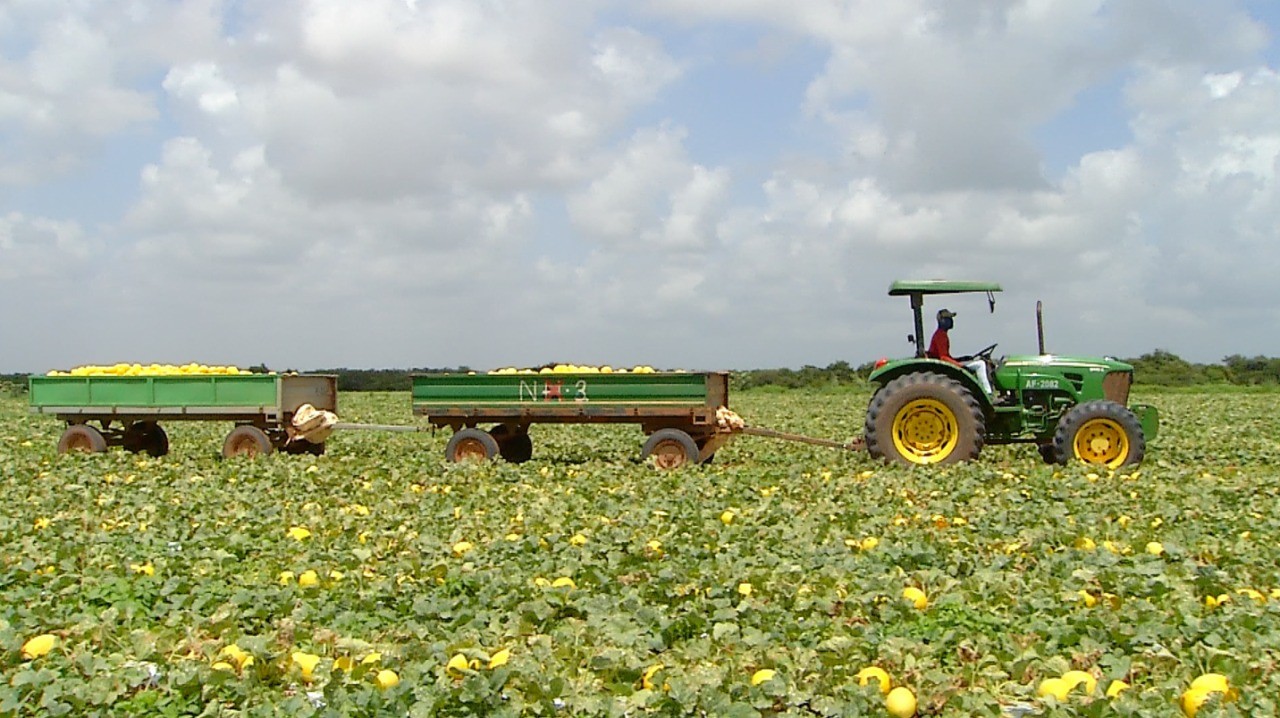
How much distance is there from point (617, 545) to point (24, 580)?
3.66m

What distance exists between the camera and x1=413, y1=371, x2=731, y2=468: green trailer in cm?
1388

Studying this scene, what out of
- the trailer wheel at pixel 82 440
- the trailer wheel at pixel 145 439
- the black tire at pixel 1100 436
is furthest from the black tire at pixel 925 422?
the trailer wheel at pixel 82 440

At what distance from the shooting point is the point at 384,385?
45969mm

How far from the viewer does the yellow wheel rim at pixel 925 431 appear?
13.3 meters

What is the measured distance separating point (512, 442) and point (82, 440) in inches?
233

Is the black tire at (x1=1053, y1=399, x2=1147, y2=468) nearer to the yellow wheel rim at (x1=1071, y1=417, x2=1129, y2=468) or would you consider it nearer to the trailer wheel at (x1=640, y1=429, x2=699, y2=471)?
the yellow wheel rim at (x1=1071, y1=417, x2=1129, y2=468)

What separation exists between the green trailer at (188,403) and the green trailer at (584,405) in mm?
2024

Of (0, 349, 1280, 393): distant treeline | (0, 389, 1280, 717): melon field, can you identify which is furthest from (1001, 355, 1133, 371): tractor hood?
(0, 349, 1280, 393): distant treeline

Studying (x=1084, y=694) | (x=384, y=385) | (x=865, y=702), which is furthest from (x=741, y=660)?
(x=384, y=385)

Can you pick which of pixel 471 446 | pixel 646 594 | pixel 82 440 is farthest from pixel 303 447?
pixel 646 594

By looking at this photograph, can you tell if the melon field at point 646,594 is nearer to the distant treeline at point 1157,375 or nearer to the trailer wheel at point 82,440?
the trailer wheel at point 82,440

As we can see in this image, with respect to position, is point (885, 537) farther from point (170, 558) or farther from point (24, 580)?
point (24, 580)

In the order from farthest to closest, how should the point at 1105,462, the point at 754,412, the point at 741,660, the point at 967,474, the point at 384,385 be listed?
1. the point at 384,385
2. the point at 754,412
3. the point at 1105,462
4. the point at 967,474
5. the point at 741,660

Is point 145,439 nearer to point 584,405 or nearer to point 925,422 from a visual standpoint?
point 584,405
